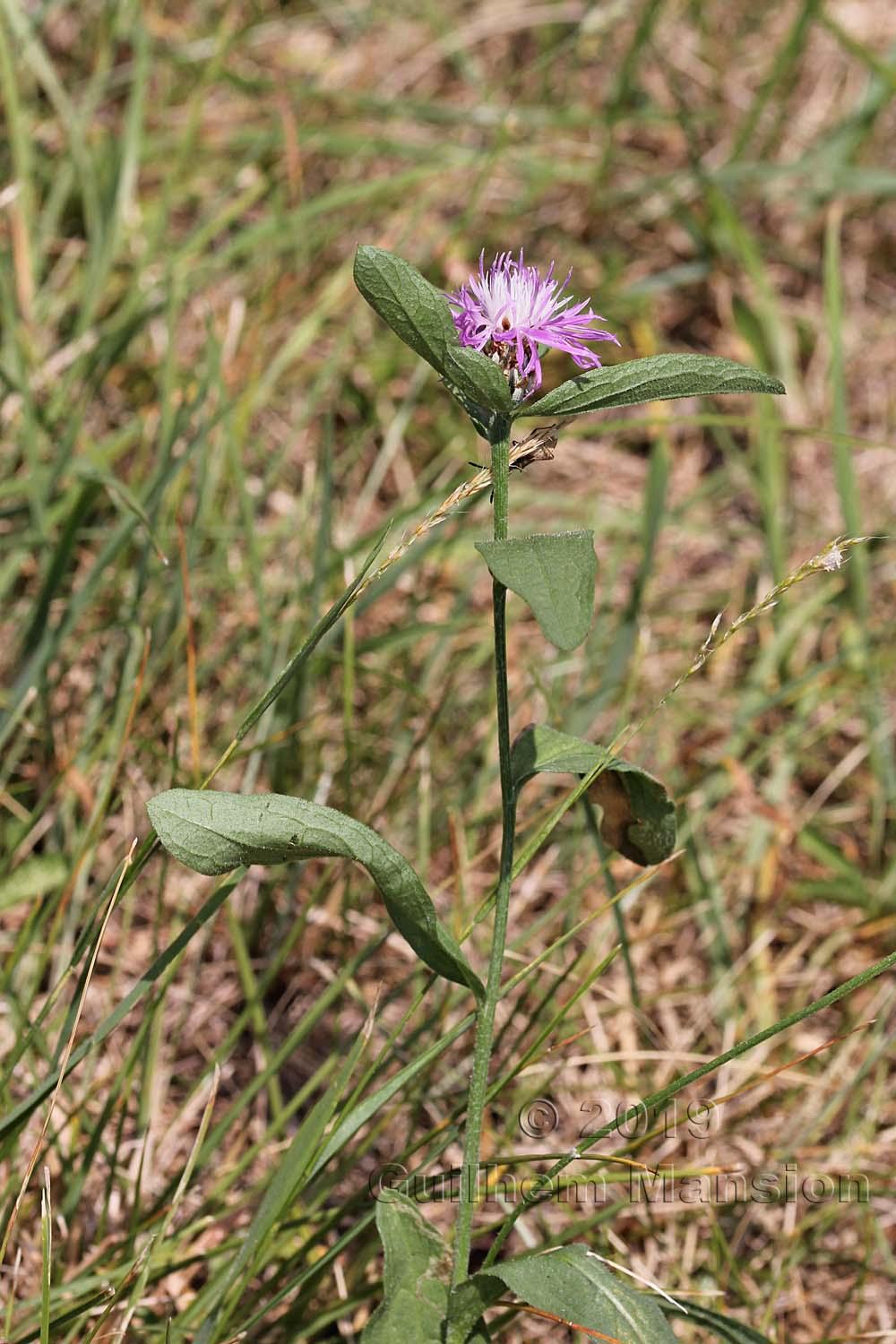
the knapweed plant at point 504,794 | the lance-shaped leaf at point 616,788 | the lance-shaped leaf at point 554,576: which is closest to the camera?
the lance-shaped leaf at point 554,576

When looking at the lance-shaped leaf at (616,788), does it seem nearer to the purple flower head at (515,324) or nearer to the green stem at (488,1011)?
the green stem at (488,1011)

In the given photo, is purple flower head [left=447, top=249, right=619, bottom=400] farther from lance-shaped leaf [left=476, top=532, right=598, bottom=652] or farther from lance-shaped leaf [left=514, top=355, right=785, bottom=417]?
lance-shaped leaf [left=476, top=532, right=598, bottom=652]

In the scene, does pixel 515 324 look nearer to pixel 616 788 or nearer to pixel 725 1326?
pixel 616 788

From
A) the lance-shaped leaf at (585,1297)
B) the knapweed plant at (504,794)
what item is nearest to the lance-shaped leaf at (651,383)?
the knapweed plant at (504,794)

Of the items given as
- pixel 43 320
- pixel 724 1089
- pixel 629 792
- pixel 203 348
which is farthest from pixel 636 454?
pixel 629 792

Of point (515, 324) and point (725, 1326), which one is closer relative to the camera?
point (515, 324)

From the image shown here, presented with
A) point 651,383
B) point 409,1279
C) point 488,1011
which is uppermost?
point 651,383

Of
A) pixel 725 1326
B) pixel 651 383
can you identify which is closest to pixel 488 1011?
pixel 725 1326

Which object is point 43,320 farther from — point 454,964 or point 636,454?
point 454,964
